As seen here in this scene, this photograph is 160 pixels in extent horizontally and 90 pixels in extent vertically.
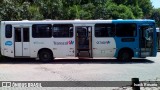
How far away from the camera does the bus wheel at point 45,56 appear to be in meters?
20.2

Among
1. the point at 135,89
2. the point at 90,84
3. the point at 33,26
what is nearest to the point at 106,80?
the point at 90,84

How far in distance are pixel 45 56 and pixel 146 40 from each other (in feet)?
21.2

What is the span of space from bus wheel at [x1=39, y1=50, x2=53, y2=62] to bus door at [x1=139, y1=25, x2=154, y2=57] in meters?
5.77

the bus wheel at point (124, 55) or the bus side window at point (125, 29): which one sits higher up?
the bus side window at point (125, 29)

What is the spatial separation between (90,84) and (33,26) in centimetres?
952

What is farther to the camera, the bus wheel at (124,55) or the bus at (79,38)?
the bus wheel at (124,55)

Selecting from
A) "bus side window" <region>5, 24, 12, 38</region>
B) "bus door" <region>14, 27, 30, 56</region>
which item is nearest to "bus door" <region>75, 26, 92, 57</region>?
"bus door" <region>14, 27, 30, 56</region>

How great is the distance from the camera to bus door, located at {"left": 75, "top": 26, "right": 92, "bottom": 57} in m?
20.0

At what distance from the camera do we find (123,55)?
20.2 metres

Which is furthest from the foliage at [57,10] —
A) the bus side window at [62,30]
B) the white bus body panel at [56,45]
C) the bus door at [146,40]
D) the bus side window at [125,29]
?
the bus door at [146,40]

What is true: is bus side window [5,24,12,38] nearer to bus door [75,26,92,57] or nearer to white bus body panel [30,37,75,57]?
white bus body panel [30,37,75,57]

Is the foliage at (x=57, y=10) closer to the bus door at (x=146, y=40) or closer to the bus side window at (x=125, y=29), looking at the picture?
the bus side window at (x=125, y=29)

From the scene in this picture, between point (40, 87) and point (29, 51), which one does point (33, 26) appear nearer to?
point (29, 51)

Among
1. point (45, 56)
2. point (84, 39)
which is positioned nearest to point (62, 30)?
point (84, 39)
